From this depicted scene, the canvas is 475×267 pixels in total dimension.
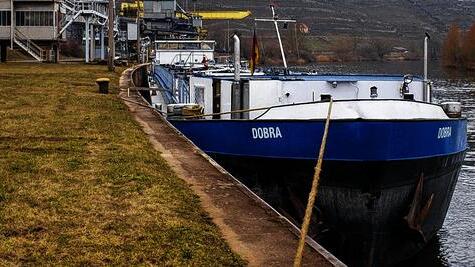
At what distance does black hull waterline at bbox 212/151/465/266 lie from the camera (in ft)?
41.8

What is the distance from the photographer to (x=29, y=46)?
2194 inches

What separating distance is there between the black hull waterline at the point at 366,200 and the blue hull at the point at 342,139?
0.52 feet

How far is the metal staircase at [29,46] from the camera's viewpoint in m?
54.7

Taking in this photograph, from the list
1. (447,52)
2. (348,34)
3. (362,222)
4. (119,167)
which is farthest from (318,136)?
(348,34)

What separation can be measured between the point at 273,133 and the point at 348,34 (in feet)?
579

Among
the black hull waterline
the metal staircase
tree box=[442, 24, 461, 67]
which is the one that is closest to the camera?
the black hull waterline

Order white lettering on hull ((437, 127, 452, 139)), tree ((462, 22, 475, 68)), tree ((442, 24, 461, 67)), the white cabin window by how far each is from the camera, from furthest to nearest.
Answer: tree ((442, 24, 461, 67)) < tree ((462, 22, 475, 68)) < the white cabin window < white lettering on hull ((437, 127, 452, 139))

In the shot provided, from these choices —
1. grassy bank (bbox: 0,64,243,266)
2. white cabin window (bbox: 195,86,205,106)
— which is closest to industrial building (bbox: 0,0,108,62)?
white cabin window (bbox: 195,86,205,106)

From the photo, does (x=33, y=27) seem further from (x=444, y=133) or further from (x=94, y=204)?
(x=94, y=204)

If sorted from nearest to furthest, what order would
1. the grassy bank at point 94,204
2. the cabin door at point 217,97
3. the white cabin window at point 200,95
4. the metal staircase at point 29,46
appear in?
the grassy bank at point 94,204 → the cabin door at point 217,97 → the white cabin window at point 200,95 → the metal staircase at point 29,46

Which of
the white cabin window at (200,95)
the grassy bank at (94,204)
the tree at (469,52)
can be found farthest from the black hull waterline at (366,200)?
the tree at (469,52)

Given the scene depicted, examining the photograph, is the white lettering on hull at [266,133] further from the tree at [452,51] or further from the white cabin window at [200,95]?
the tree at [452,51]

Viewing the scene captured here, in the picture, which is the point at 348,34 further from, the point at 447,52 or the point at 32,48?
the point at 32,48

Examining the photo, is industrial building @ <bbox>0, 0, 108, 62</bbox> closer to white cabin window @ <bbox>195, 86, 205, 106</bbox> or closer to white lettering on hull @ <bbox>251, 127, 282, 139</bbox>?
white cabin window @ <bbox>195, 86, 205, 106</bbox>
